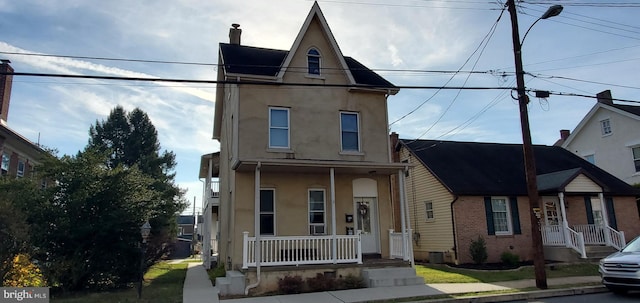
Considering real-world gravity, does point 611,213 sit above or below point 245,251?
above

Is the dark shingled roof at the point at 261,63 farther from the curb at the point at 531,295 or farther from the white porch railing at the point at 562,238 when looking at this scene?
the white porch railing at the point at 562,238

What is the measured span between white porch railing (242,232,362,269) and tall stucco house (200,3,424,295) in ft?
0.11

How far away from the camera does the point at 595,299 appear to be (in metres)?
10.3

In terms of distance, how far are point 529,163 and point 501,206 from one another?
8.24m

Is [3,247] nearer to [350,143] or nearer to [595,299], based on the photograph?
[350,143]

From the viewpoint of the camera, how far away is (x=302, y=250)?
13.3m

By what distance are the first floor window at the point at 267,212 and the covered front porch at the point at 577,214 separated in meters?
11.8

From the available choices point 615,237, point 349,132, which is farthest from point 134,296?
point 615,237

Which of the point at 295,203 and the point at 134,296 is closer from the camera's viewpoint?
the point at 134,296

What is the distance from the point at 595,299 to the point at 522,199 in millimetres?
9801

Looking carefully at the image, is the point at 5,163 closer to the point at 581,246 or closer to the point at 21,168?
the point at 21,168

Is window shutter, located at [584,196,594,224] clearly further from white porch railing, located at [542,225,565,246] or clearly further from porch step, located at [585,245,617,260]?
white porch railing, located at [542,225,565,246]

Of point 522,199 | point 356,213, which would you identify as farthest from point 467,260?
point 356,213

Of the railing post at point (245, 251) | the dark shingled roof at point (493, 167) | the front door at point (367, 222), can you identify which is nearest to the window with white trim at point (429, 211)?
the dark shingled roof at point (493, 167)
